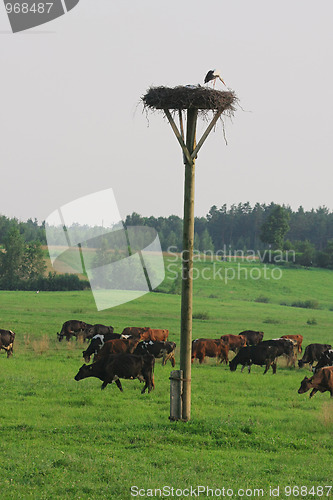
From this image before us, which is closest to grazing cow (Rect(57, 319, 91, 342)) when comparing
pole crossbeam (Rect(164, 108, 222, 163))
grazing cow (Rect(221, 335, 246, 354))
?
grazing cow (Rect(221, 335, 246, 354))

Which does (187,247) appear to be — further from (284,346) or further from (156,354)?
(284,346)

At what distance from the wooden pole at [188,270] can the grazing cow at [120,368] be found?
Result: 3.65 m

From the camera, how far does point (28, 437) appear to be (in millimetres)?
11930

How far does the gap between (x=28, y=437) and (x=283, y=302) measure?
6515cm

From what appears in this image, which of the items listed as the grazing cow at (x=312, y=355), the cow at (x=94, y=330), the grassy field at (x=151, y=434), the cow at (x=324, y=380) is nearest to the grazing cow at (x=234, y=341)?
the grassy field at (x=151, y=434)

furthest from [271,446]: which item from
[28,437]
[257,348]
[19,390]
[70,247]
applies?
[70,247]

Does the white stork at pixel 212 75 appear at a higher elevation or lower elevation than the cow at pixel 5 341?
higher

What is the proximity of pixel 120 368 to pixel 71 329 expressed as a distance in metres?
14.9

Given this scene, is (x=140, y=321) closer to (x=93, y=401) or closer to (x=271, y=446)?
(x=93, y=401)

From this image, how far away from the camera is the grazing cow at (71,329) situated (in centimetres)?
3066

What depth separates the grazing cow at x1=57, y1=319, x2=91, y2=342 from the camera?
30.7 meters

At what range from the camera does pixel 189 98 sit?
12820 mm

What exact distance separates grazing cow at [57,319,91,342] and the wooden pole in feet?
58.7

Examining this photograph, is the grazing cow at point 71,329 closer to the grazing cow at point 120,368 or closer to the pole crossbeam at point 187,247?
the grazing cow at point 120,368
